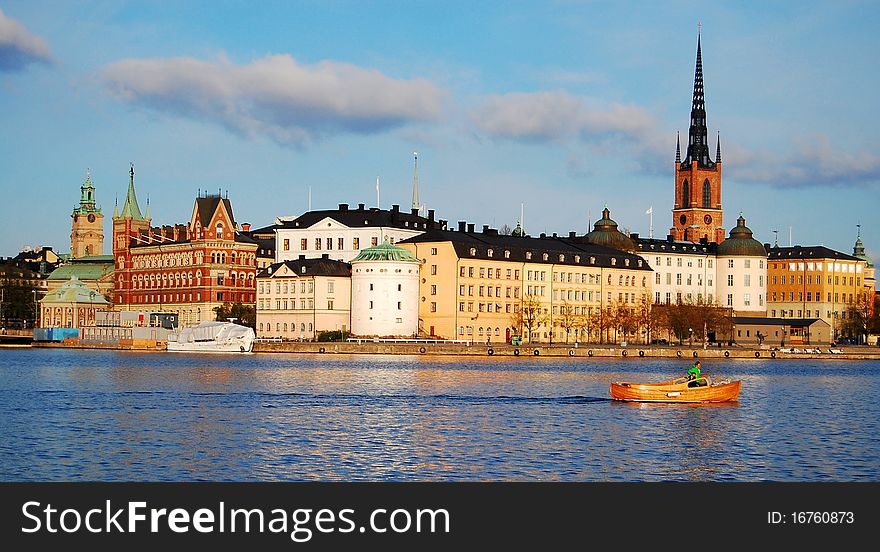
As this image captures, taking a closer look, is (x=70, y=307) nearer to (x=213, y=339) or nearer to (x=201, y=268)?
(x=201, y=268)

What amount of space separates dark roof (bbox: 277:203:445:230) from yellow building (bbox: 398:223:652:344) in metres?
5.25

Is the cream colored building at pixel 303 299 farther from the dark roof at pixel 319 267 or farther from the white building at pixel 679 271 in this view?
the white building at pixel 679 271

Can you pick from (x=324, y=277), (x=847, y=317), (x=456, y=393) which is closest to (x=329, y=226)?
(x=324, y=277)

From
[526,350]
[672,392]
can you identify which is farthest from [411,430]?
[526,350]

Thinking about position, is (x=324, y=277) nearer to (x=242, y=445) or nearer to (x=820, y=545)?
(x=242, y=445)

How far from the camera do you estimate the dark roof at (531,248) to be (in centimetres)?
15025

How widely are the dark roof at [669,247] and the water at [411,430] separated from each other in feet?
310

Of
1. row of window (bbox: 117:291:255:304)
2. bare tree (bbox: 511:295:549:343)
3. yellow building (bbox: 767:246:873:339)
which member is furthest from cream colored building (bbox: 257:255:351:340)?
yellow building (bbox: 767:246:873:339)

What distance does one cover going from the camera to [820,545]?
2783cm

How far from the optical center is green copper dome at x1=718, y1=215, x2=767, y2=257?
187000mm

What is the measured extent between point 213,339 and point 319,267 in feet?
44.5

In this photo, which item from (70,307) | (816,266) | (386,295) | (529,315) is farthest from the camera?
(816,266)

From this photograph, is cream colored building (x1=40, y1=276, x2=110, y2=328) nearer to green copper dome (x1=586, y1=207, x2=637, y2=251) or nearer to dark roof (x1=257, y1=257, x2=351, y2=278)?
dark roof (x1=257, y1=257, x2=351, y2=278)

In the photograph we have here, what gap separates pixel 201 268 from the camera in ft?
566
